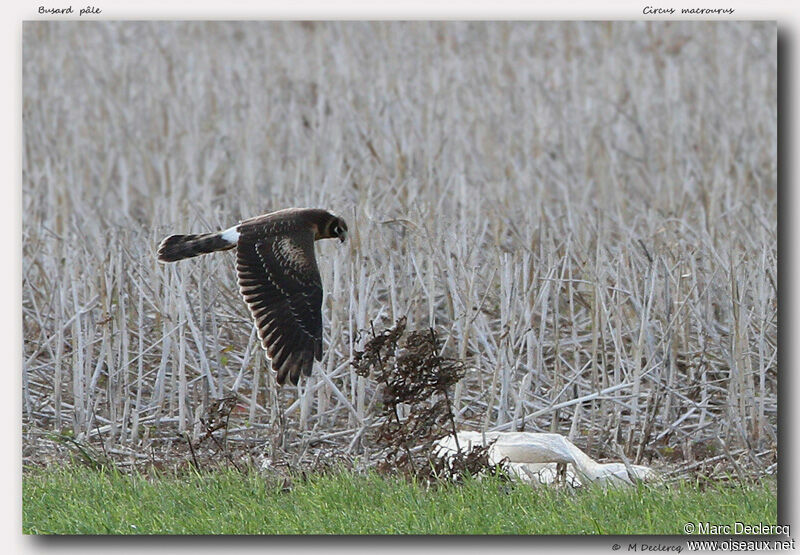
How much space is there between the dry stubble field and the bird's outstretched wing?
0.56ft

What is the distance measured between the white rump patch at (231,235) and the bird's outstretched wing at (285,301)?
0.11 meters

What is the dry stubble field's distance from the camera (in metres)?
3.42

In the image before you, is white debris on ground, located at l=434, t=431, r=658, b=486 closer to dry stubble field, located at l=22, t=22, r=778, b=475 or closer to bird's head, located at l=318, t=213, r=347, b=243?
dry stubble field, located at l=22, t=22, r=778, b=475

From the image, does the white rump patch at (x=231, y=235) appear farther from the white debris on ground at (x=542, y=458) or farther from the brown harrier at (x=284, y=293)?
the white debris on ground at (x=542, y=458)

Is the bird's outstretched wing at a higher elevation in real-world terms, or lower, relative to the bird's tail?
lower

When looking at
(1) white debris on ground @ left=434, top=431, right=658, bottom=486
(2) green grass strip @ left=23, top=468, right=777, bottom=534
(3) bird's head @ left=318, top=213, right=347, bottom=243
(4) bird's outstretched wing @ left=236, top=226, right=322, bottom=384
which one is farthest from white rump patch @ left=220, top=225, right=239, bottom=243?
(1) white debris on ground @ left=434, top=431, right=658, bottom=486

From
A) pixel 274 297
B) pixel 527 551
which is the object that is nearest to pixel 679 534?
pixel 527 551

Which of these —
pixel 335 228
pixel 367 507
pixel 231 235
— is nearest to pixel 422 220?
pixel 335 228

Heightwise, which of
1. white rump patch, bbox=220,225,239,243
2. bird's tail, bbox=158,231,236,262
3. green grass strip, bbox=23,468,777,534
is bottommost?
green grass strip, bbox=23,468,777,534

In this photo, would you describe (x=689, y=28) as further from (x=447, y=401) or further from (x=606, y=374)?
(x=447, y=401)

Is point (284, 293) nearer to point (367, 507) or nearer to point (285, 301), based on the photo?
point (285, 301)

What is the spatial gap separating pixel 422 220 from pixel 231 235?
651mm

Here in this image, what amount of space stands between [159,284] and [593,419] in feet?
4.33

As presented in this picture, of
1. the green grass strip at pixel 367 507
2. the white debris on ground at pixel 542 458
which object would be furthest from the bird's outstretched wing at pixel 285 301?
the white debris on ground at pixel 542 458
